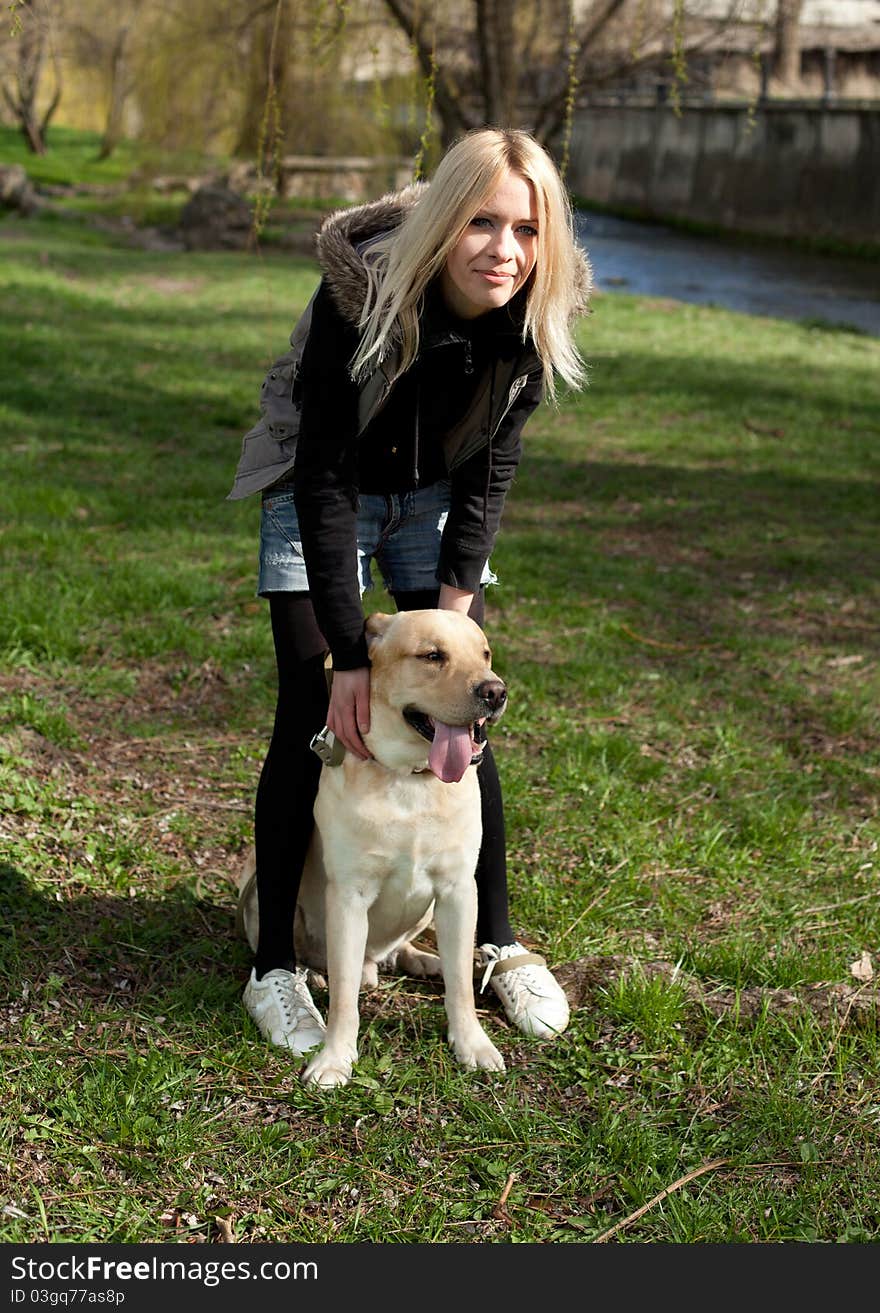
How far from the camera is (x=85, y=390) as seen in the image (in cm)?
980

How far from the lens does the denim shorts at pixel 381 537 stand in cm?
305

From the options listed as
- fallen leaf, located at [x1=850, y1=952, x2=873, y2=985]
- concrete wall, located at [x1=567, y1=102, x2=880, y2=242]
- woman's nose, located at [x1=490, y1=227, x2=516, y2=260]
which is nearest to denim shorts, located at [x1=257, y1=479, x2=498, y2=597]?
woman's nose, located at [x1=490, y1=227, x2=516, y2=260]

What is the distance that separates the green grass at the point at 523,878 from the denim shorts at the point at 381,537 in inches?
42.6

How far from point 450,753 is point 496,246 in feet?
3.47

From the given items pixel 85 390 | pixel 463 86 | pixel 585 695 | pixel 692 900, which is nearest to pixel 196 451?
pixel 85 390

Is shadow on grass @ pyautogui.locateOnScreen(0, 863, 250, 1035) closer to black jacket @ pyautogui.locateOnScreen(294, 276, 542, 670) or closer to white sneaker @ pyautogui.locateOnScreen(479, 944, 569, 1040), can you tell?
white sneaker @ pyautogui.locateOnScreen(479, 944, 569, 1040)

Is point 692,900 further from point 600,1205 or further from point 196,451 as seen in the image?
point 196,451

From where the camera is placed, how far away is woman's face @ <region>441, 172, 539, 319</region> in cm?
269

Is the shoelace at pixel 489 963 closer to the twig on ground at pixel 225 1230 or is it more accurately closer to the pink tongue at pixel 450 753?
the pink tongue at pixel 450 753

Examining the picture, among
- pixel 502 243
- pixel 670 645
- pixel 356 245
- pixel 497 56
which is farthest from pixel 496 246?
pixel 497 56

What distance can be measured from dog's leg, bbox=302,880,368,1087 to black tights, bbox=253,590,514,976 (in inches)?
9.6

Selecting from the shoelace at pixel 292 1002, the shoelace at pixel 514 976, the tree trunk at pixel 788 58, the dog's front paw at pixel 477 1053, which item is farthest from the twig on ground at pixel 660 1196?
the tree trunk at pixel 788 58

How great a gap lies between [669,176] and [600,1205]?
111 ft

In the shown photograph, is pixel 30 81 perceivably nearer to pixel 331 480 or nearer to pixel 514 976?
pixel 331 480
